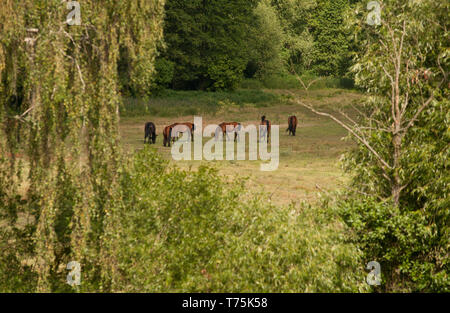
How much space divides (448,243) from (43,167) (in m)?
6.79

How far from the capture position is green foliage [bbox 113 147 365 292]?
9.46 m

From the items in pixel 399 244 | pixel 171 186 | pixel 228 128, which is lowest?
pixel 228 128

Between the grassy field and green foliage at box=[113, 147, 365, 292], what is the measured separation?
0.92m

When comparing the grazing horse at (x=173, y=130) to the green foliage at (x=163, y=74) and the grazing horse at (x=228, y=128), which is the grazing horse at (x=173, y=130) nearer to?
the grazing horse at (x=228, y=128)

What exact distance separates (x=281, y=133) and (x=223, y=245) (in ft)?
87.1

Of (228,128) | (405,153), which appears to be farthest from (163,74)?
(405,153)

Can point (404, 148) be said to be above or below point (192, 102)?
above

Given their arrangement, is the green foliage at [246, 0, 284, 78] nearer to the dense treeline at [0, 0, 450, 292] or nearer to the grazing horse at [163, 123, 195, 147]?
the grazing horse at [163, 123, 195, 147]

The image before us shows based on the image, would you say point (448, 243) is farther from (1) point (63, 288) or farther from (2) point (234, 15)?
(2) point (234, 15)

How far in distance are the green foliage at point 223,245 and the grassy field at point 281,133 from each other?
0.92 m

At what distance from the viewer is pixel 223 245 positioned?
10.0m

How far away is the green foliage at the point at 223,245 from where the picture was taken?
9.46m

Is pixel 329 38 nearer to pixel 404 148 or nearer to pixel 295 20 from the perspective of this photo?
pixel 295 20

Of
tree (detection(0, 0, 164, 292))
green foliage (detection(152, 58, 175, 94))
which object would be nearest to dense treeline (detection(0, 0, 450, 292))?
tree (detection(0, 0, 164, 292))
